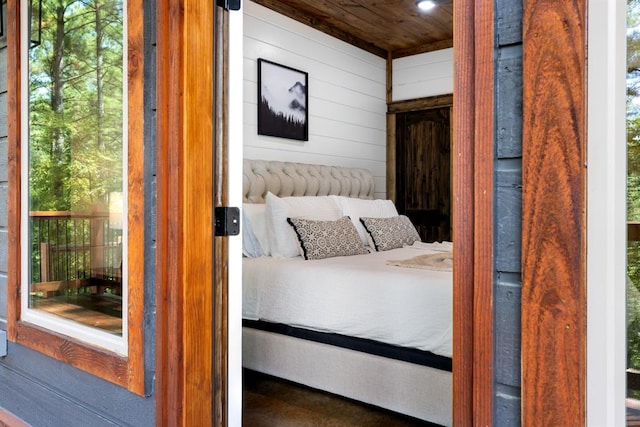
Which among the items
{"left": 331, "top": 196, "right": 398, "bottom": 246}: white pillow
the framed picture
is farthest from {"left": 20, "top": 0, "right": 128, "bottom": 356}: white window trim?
{"left": 331, "top": 196, "right": 398, "bottom": 246}: white pillow

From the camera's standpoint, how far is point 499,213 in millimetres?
973

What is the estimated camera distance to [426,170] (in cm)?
573

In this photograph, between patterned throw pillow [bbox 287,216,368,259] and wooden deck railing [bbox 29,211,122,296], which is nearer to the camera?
wooden deck railing [bbox 29,211,122,296]

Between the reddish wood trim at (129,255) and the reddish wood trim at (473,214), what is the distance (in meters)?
1.08

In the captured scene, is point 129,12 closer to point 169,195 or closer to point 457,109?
point 169,195

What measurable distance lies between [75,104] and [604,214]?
6.62ft

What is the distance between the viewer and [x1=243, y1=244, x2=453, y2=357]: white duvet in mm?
2490

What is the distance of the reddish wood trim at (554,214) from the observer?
0.87 metres

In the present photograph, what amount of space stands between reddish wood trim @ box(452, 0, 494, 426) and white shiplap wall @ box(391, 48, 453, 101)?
4663mm

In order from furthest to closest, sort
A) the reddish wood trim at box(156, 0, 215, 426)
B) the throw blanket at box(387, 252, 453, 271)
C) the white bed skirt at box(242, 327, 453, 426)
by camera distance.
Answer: the throw blanket at box(387, 252, 453, 271), the white bed skirt at box(242, 327, 453, 426), the reddish wood trim at box(156, 0, 215, 426)

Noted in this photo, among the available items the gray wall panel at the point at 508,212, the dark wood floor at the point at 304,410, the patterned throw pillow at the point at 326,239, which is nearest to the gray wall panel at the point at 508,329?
the gray wall panel at the point at 508,212

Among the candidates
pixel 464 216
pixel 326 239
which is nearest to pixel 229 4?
pixel 464 216

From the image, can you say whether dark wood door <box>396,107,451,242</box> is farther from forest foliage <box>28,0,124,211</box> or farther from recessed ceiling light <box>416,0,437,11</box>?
forest foliage <box>28,0,124,211</box>

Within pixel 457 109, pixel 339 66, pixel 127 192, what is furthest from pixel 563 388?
pixel 339 66
